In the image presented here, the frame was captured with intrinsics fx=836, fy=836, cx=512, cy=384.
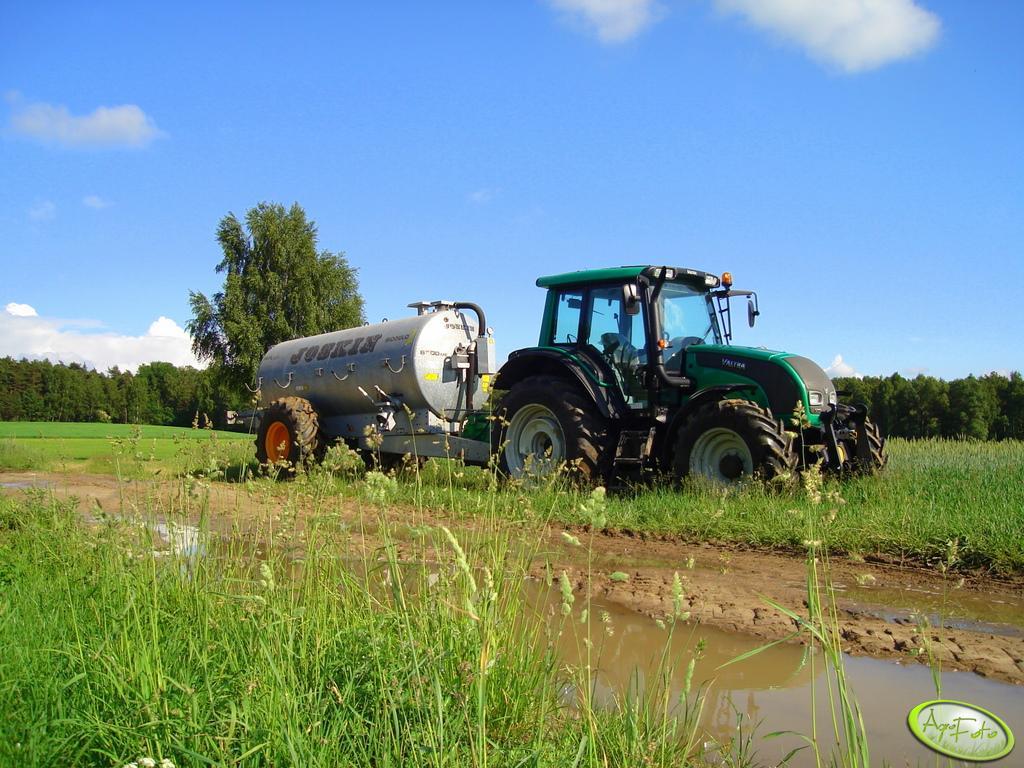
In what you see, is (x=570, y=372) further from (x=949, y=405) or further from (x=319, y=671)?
(x=949, y=405)

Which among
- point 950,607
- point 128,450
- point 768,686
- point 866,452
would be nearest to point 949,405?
point 866,452

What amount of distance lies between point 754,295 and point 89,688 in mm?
8115

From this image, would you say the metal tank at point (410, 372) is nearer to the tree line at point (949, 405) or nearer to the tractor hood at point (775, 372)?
the tractor hood at point (775, 372)

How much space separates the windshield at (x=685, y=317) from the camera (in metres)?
8.73

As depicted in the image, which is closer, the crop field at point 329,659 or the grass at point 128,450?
the crop field at point 329,659

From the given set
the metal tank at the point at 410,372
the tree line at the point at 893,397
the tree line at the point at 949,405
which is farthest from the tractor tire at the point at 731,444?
the tree line at the point at 949,405

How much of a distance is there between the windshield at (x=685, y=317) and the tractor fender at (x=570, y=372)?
0.81 meters

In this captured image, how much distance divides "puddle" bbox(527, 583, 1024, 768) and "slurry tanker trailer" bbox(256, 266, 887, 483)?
2589mm

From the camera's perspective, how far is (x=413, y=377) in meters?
10.9

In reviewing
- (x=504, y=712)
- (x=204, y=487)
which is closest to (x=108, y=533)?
(x=204, y=487)

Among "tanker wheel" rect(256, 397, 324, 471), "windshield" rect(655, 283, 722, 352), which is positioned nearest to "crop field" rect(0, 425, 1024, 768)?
"windshield" rect(655, 283, 722, 352)

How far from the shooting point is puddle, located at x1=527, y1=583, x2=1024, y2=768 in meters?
3.02

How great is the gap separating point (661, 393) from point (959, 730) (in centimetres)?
693

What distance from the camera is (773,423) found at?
24.8 feet
